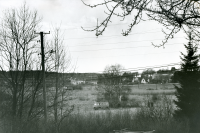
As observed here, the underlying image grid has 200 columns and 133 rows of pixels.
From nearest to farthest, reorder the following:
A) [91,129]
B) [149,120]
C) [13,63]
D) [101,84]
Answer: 1. [13,63]
2. [91,129]
3. [149,120]
4. [101,84]

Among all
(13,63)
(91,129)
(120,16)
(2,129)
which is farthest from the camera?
(91,129)

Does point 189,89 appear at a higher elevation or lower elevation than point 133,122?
higher

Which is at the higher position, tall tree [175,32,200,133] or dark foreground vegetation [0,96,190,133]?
tall tree [175,32,200,133]

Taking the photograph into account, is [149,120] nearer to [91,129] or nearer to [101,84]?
[91,129]

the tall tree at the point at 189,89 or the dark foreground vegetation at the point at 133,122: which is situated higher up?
the tall tree at the point at 189,89

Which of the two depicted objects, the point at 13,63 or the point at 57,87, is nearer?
the point at 13,63

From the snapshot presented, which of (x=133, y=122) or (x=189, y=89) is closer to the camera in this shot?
(x=189, y=89)

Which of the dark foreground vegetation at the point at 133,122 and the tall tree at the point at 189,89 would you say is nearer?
the dark foreground vegetation at the point at 133,122

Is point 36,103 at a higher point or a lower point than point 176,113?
higher

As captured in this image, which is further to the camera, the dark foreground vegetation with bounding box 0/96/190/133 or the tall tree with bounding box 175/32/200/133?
the tall tree with bounding box 175/32/200/133

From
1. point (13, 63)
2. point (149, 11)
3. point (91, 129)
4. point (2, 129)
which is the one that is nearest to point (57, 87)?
point (91, 129)

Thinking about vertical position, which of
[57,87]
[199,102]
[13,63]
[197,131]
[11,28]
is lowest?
[197,131]
